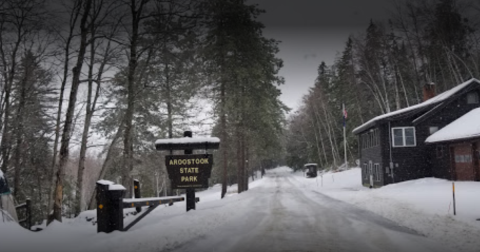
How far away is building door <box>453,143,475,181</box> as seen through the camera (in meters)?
24.7

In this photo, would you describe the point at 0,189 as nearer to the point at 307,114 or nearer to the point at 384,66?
the point at 384,66

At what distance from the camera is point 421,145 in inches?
1171

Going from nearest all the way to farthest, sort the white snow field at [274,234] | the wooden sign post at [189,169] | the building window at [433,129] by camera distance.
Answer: the white snow field at [274,234]
the wooden sign post at [189,169]
the building window at [433,129]

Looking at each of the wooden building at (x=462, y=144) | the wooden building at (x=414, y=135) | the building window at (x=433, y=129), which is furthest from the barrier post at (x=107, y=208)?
the building window at (x=433, y=129)

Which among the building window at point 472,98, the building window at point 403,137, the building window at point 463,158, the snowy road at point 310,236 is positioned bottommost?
the snowy road at point 310,236

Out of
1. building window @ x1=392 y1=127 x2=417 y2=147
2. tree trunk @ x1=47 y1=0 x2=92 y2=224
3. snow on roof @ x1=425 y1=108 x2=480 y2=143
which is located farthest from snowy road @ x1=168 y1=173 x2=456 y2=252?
building window @ x1=392 y1=127 x2=417 y2=147

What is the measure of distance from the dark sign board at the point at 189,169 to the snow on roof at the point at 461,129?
58.9ft

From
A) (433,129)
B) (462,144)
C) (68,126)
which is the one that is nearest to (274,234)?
(68,126)

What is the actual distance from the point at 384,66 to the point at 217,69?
83.3 ft

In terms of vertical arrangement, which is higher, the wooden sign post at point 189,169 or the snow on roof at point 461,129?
the snow on roof at point 461,129

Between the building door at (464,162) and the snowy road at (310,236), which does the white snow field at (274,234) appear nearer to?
the snowy road at (310,236)

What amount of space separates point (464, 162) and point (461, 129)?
2509 mm

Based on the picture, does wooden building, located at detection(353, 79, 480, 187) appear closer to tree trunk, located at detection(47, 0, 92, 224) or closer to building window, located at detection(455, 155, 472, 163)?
building window, located at detection(455, 155, 472, 163)

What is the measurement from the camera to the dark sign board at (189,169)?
13836 mm
